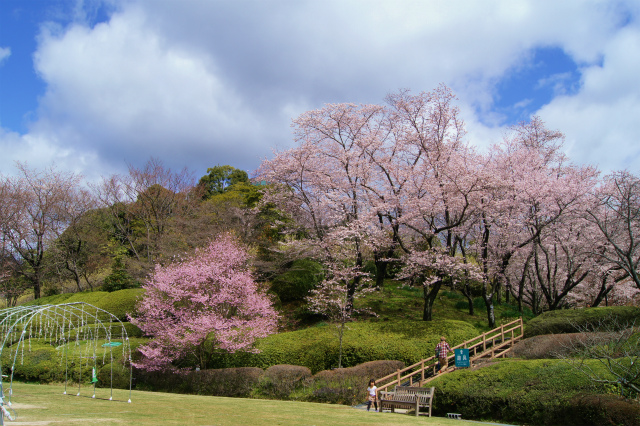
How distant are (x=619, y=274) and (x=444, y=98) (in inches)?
512

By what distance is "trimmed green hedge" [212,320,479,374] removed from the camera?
16953mm

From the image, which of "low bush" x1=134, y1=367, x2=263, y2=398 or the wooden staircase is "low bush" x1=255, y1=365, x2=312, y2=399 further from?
the wooden staircase

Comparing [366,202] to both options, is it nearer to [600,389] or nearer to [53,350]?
[600,389]

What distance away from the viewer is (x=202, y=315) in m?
18.2

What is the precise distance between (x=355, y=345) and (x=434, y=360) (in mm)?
3125

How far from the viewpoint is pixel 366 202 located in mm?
23422

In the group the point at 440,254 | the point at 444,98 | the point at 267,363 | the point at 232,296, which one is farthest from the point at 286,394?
the point at 444,98

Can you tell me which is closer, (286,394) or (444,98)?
(286,394)

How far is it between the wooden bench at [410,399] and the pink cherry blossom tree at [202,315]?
7.29 metres

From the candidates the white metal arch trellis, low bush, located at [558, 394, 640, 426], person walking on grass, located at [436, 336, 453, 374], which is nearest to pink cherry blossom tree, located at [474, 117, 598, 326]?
person walking on grass, located at [436, 336, 453, 374]

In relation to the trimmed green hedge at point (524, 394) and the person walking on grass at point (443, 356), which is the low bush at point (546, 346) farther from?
the person walking on grass at point (443, 356)

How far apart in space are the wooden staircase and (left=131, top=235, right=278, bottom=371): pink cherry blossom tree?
6.30m

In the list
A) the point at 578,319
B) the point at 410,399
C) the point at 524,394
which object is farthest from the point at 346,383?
the point at 578,319

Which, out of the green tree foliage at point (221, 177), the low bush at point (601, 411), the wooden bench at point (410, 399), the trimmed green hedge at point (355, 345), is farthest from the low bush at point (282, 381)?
the green tree foliage at point (221, 177)
